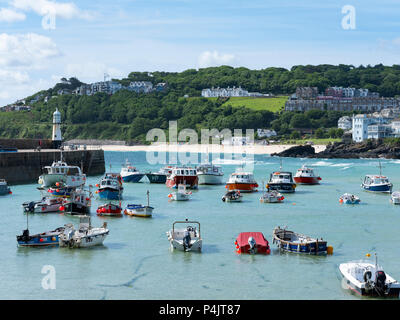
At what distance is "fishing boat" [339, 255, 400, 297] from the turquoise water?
578 mm

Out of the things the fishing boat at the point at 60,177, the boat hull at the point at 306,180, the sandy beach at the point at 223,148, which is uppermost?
the fishing boat at the point at 60,177

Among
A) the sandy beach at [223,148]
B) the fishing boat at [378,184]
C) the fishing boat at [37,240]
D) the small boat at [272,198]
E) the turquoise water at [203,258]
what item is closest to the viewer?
the turquoise water at [203,258]

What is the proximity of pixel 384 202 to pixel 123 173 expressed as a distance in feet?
110

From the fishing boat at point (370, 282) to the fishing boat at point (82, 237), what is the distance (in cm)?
1372

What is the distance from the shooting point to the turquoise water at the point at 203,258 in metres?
24.8

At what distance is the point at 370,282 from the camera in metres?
23.4

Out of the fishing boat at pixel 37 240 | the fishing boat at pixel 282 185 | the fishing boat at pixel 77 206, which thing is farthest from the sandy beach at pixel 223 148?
the fishing boat at pixel 37 240

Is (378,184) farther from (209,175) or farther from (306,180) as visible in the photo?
(209,175)

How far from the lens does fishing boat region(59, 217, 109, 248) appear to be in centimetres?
3164

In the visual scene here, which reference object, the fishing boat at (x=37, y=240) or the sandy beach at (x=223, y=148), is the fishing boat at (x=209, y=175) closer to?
the fishing boat at (x=37, y=240)

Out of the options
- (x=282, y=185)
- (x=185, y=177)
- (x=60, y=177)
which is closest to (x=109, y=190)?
(x=60, y=177)

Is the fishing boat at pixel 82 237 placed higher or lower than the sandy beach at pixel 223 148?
higher

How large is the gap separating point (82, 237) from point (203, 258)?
6609 millimetres
